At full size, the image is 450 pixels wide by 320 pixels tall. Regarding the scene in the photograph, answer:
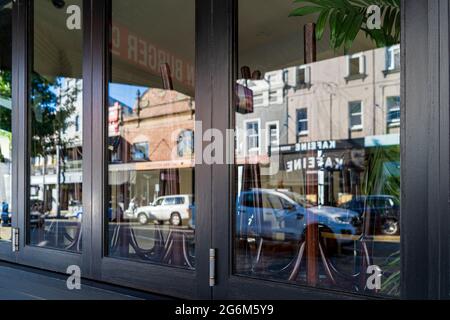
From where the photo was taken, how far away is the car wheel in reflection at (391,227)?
4.22 ft

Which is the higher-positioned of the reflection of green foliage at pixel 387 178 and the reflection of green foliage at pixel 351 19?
the reflection of green foliage at pixel 351 19

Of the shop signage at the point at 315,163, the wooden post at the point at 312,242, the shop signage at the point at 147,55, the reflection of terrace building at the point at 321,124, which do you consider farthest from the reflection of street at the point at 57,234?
the shop signage at the point at 315,163

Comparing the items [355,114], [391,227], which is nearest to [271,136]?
[355,114]

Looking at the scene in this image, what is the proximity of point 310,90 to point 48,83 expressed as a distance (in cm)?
325

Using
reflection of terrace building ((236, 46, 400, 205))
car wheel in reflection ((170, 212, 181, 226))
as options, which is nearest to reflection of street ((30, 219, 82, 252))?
car wheel in reflection ((170, 212, 181, 226))

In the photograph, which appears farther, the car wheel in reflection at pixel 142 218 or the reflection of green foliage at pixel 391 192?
the car wheel in reflection at pixel 142 218

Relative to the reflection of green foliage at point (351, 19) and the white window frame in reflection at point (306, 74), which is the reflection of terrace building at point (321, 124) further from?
the reflection of green foliage at point (351, 19)

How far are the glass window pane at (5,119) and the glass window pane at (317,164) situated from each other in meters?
1.54

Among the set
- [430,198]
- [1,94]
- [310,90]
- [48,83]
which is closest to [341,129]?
[310,90]

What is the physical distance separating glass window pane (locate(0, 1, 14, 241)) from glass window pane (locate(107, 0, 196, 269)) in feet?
2.25

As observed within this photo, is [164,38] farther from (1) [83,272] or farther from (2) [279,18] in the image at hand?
(1) [83,272]

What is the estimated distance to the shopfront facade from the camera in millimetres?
1193

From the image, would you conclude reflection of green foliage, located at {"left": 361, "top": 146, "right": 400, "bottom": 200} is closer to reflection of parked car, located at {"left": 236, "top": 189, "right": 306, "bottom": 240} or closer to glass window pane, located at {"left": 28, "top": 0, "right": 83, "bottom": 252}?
reflection of parked car, located at {"left": 236, "top": 189, "right": 306, "bottom": 240}

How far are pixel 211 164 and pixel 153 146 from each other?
2587 millimetres
